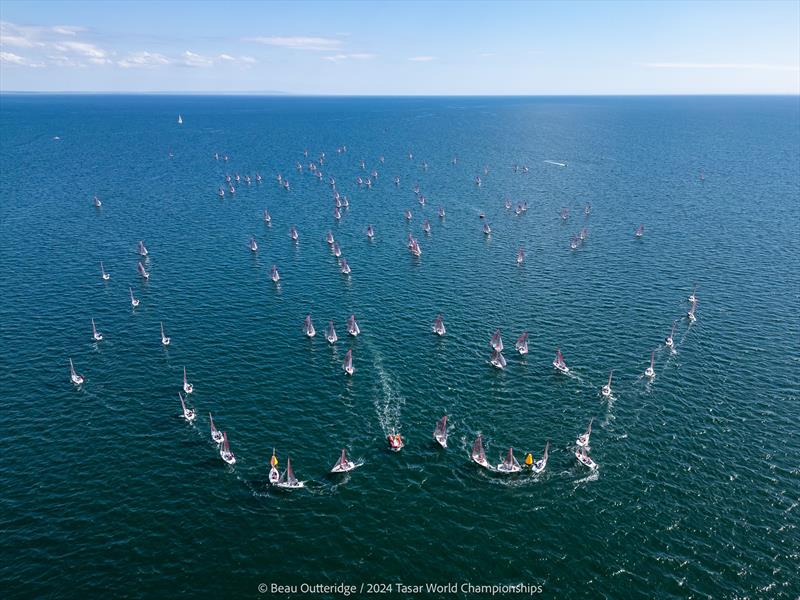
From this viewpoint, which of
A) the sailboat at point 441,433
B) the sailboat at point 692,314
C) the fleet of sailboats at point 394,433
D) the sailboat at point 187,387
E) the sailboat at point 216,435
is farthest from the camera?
the sailboat at point 692,314

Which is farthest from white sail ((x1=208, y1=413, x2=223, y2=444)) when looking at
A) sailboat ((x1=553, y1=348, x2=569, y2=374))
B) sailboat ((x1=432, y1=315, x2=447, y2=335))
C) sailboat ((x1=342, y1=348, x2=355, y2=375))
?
sailboat ((x1=553, y1=348, x2=569, y2=374))

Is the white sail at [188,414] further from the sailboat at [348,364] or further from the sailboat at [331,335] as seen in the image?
the sailboat at [331,335]

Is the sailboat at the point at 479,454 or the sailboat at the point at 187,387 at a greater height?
the sailboat at the point at 187,387

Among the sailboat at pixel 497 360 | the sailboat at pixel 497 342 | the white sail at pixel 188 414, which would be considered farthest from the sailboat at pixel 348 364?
the sailboat at pixel 497 342

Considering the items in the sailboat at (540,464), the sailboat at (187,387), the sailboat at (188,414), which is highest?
the sailboat at (187,387)

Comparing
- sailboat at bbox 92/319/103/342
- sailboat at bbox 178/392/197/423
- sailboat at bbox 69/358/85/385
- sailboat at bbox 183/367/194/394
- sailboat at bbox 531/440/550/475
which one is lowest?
sailboat at bbox 531/440/550/475

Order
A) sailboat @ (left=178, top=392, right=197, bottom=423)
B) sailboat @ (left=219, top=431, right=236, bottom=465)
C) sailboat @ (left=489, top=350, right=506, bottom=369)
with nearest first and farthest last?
sailboat @ (left=219, top=431, right=236, bottom=465) → sailboat @ (left=178, top=392, right=197, bottom=423) → sailboat @ (left=489, top=350, right=506, bottom=369)

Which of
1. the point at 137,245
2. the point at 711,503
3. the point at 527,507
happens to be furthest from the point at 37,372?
the point at 711,503

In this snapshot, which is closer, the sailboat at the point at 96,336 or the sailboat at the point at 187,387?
the sailboat at the point at 187,387

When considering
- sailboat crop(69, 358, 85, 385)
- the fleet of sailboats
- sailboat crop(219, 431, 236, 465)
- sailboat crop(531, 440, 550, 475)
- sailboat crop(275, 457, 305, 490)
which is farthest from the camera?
sailboat crop(69, 358, 85, 385)

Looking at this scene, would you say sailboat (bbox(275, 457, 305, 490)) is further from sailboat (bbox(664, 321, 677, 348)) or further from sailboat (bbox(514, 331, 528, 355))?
sailboat (bbox(664, 321, 677, 348))

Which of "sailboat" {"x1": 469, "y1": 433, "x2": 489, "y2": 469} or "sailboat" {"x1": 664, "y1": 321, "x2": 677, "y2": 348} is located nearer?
"sailboat" {"x1": 469, "y1": 433, "x2": 489, "y2": 469}

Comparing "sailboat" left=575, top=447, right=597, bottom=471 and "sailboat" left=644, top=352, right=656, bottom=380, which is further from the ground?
"sailboat" left=644, top=352, right=656, bottom=380
